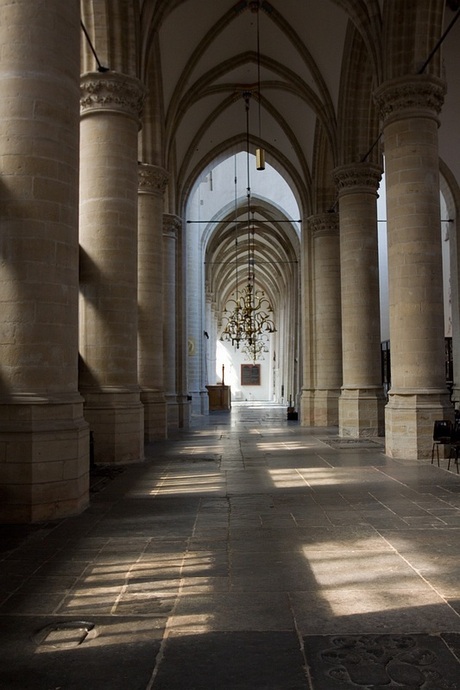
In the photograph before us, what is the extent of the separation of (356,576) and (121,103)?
10133mm

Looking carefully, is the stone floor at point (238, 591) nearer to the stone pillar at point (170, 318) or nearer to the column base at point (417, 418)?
the column base at point (417, 418)

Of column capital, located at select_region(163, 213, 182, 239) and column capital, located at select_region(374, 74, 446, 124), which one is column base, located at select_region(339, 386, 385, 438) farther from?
column capital, located at select_region(163, 213, 182, 239)

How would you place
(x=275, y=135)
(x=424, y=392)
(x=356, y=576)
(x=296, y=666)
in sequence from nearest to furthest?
(x=296, y=666)
(x=356, y=576)
(x=424, y=392)
(x=275, y=135)

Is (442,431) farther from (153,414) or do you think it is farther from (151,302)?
(151,302)

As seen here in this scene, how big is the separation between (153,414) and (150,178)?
640 centimetres

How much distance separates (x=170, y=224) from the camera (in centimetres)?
2262

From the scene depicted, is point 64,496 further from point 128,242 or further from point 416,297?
point 416,297

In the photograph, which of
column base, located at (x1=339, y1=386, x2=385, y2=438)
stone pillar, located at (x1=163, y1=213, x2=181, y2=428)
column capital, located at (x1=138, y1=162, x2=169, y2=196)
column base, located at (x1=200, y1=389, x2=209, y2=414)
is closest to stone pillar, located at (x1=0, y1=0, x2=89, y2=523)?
column capital, located at (x1=138, y1=162, x2=169, y2=196)

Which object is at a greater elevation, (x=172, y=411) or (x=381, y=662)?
(x=172, y=411)

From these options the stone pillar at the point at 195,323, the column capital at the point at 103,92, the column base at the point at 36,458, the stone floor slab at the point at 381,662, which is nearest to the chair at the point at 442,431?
the column base at the point at 36,458

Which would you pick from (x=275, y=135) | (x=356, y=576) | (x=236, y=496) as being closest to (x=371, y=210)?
(x=275, y=135)

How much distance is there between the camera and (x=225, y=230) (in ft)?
139

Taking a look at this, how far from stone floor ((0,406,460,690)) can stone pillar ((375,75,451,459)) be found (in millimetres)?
3264

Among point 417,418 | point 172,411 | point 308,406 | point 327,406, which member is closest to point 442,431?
point 417,418
